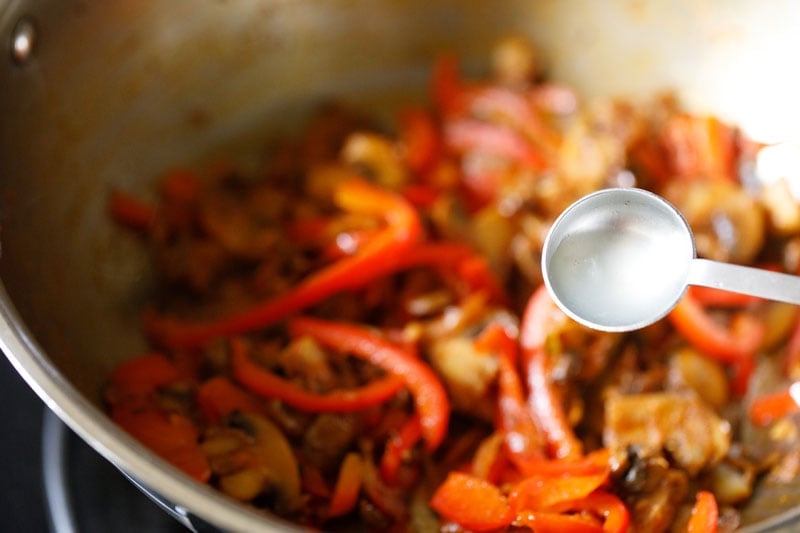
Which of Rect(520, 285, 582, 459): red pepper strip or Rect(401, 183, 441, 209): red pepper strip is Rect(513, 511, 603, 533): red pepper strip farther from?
Rect(401, 183, 441, 209): red pepper strip

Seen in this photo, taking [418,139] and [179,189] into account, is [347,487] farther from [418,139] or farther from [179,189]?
[418,139]

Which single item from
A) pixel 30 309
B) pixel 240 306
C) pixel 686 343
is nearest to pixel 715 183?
pixel 686 343

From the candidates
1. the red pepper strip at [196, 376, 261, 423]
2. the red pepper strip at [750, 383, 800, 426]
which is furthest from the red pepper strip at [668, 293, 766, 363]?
the red pepper strip at [196, 376, 261, 423]

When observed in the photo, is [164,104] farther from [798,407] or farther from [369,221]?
[798,407]

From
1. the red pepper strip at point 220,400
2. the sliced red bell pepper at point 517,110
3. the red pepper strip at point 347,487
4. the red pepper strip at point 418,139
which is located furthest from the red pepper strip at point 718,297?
the red pepper strip at point 220,400

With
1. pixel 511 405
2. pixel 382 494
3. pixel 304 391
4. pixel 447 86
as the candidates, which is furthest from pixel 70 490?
pixel 447 86

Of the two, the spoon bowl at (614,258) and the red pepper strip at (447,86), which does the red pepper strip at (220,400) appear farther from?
the red pepper strip at (447,86)
